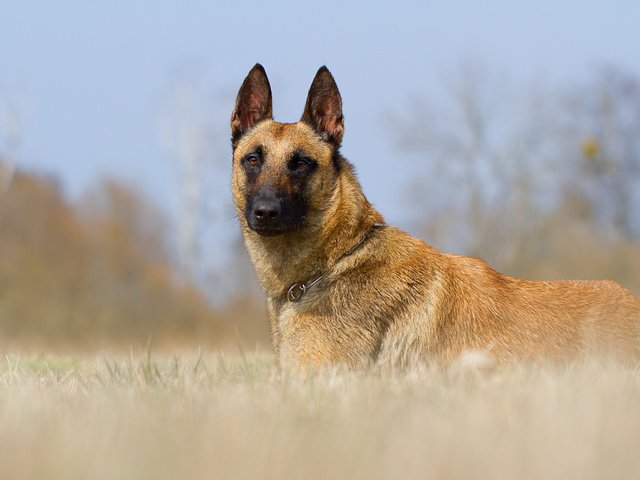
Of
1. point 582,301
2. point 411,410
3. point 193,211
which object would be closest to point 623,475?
point 411,410

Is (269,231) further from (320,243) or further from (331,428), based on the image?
(331,428)

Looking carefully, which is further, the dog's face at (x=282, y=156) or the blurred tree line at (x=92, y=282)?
the blurred tree line at (x=92, y=282)

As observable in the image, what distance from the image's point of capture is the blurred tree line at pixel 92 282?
1791 cm

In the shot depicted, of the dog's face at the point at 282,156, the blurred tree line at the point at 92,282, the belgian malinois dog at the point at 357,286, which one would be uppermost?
the dog's face at the point at 282,156

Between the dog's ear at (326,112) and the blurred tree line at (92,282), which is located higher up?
the dog's ear at (326,112)

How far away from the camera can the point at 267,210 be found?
18.9 ft

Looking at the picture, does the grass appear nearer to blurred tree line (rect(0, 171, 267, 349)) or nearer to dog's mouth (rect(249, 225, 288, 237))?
dog's mouth (rect(249, 225, 288, 237))

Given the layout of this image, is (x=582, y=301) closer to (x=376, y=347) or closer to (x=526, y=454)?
(x=376, y=347)

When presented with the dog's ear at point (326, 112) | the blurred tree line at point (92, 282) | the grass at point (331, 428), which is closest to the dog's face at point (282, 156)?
the dog's ear at point (326, 112)

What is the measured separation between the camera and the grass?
2811 mm

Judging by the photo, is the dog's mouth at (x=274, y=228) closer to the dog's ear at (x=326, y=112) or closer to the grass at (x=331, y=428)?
the dog's ear at (x=326, y=112)

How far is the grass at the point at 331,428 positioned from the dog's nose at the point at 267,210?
1311 mm

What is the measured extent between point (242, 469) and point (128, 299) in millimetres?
16914

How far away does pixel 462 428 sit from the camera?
3.27 meters
